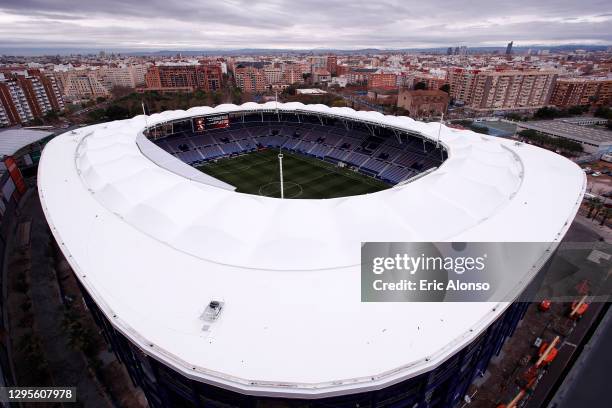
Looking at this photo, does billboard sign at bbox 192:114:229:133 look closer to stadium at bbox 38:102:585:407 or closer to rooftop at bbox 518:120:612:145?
stadium at bbox 38:102:585:407

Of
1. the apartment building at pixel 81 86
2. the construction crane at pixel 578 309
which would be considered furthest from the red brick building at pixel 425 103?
the apartment building at pixel 81 86

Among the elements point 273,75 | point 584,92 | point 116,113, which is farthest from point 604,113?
point 116,113

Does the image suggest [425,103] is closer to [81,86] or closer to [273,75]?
[273,75]

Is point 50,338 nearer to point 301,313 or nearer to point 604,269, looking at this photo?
point 301,313

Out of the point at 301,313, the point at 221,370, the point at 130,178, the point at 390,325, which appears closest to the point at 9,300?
the point at 130,178

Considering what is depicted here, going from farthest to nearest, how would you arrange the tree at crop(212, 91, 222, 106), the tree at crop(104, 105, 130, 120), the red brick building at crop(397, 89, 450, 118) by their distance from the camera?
the tree at crop(212, 91, 222, 106)
the red brick building at crop(397, 89, 450, 118)
the tree at crop(104, 105, 130, 120)

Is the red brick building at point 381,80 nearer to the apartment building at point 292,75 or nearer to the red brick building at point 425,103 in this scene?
the apartment building at point 292,75

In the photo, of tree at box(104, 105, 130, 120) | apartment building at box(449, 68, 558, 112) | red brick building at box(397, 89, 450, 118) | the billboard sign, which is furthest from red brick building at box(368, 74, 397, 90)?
tree at box(104, 105, 130, 120)

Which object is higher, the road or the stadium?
the stadium
